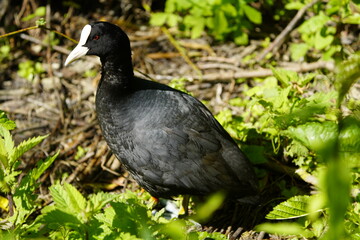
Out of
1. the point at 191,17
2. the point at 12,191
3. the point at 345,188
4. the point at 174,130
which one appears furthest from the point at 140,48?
the point at 345,188

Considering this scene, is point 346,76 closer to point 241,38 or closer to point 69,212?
point 69,212

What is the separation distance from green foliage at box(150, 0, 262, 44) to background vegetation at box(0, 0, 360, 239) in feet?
0.04

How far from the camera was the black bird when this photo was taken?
2494 millimetres

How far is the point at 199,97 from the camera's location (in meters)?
4.12

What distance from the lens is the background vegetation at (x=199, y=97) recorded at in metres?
2.12

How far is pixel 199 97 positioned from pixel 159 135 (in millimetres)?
1700

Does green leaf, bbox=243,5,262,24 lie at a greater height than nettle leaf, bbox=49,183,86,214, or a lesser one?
greater

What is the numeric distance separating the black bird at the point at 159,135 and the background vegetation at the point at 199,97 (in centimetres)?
20

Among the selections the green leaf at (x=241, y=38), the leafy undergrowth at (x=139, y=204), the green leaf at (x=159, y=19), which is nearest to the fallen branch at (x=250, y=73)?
the green leaf at (x=241, y=38)

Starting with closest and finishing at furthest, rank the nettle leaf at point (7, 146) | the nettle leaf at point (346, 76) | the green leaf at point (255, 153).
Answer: the nettle leaf at point (346, 76) → the nettle leaf at point (7, 146) → the green leaf at point (255, 153)

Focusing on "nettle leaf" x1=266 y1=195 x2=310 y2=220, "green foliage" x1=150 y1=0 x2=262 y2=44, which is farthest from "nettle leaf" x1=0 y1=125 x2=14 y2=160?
"green foliage" x1=150 y1=0 x2=262 y2=44

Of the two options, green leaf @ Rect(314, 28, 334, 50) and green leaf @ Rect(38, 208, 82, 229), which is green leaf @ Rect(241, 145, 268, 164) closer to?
green leaf @ Rect(314, 28, 334, 50)

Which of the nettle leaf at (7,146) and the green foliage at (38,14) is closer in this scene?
the nettle leaf at (7,146)

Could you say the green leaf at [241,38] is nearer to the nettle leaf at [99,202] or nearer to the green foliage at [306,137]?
the green foliage at [306,137]
